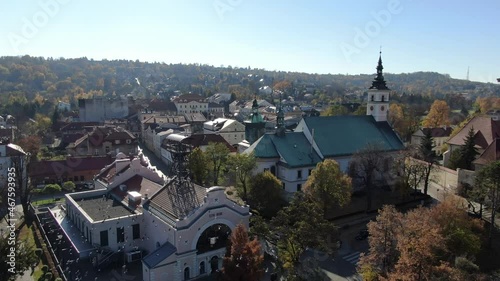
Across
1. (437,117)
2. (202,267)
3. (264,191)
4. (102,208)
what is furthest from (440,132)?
(102,208)

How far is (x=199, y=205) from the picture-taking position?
27.8m

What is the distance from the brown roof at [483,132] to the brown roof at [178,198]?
39030 millimetres

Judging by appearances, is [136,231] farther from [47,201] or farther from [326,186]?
[47,201]

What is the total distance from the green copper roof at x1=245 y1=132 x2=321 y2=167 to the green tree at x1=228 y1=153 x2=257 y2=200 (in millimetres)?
2940

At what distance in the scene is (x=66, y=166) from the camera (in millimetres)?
50688

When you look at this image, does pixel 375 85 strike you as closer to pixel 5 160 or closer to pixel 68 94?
pixel 5 160

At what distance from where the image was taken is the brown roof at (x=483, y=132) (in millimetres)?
51062

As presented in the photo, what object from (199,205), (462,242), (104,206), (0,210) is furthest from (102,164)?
(462,242)

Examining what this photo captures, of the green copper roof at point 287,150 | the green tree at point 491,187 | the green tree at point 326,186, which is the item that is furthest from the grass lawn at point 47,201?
the green tree at point 491,187

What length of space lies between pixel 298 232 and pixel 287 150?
18.2m

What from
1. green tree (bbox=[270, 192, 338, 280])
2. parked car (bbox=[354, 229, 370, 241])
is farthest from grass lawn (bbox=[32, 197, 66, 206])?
parked car (bbox=[354, 229, 370, 241])

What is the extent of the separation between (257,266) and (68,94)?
6574 inches

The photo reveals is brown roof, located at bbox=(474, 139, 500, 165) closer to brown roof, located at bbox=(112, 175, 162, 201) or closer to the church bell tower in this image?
the church bell tower

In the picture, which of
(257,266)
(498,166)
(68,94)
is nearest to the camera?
(257,266)
